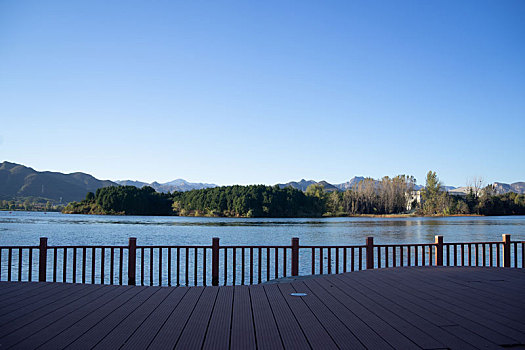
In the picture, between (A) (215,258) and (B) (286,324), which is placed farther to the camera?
(A) (215,258)

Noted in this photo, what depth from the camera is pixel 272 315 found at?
3.40 m

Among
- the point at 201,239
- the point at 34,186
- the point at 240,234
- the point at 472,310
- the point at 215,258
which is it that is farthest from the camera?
the point at 34,186

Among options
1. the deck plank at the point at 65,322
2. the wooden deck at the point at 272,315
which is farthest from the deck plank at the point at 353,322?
the deck plank at the point at 65,322

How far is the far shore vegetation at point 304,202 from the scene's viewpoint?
2872 inches

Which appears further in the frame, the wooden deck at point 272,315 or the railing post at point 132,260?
the railing post at point 132,260

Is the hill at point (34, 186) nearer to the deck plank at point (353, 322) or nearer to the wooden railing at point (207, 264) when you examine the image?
the wooden railing at point (207, 264)

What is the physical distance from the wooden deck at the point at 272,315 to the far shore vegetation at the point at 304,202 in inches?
2591

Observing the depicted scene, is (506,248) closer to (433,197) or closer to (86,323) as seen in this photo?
(86,323)

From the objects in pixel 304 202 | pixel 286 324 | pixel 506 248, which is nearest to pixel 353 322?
pixel 286 324

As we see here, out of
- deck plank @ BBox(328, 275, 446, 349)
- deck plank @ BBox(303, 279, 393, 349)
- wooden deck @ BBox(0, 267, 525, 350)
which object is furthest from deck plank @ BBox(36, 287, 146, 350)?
deck plank @ BBox(328, 275, 446, 349)

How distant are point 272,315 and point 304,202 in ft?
238

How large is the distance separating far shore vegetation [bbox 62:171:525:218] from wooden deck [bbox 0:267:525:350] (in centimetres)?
6580

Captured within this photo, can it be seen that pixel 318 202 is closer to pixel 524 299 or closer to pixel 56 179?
pixel 524 299

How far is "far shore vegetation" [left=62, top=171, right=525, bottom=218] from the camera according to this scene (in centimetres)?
7294
